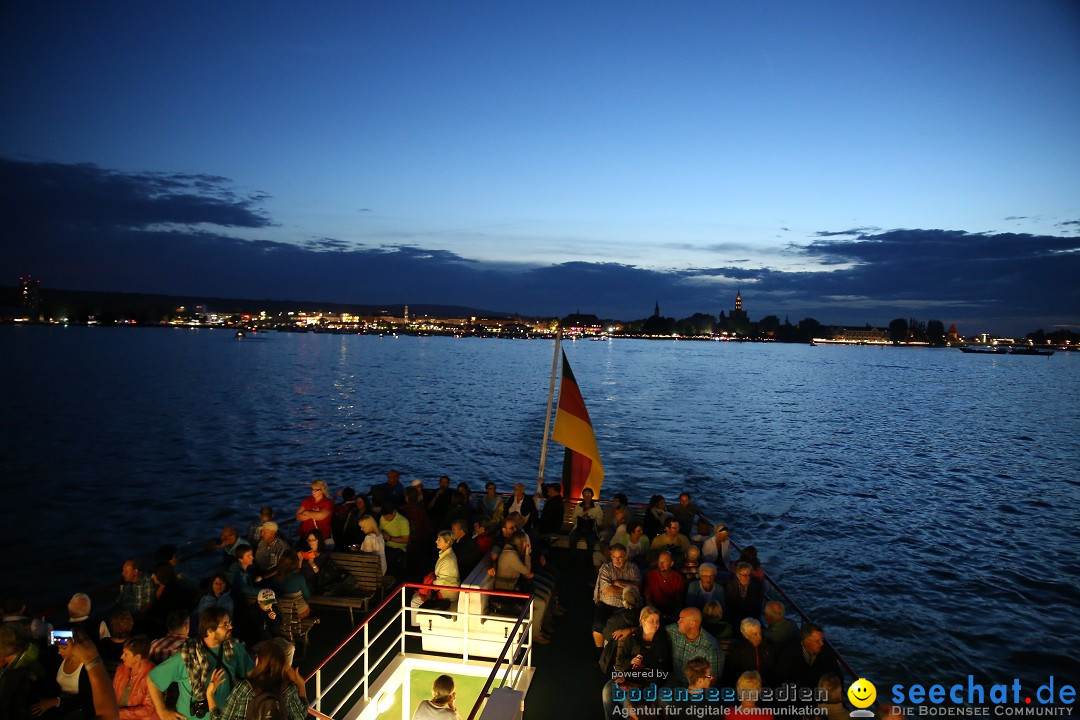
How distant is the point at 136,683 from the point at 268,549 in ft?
11.6

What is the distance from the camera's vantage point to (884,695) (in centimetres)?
1203

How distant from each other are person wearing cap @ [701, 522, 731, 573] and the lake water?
18.7 ft

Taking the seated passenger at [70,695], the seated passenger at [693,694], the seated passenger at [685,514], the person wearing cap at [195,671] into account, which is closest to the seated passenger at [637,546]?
the seated passenger at [685,514]

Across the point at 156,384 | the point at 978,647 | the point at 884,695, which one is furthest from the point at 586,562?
the point at 156,384

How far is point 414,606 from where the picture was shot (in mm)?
8156

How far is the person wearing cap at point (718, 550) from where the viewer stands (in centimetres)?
1002

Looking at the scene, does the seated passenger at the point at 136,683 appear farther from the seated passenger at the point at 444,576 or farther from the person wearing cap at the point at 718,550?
the person wearing cap at the point at 718,550

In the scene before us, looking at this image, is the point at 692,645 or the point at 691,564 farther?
the point at 691,564

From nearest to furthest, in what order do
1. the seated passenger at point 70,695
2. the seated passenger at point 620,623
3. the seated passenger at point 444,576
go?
the seated passenger at point 70,695 → the seated passenger at point 620,623 → the seated passenger at point 444,576

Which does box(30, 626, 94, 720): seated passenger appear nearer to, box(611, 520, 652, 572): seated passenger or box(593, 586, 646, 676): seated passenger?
box(593, 586, 646, 676): seated passenger

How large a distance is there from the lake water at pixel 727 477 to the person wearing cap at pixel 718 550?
18.7 feet

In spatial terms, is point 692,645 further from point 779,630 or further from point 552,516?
point 552,516

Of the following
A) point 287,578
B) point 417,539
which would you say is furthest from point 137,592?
point 417,539

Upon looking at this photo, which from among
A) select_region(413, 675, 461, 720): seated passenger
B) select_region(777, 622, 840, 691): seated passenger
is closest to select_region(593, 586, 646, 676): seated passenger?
select_region(777, 622, 840, 691): seated passenger
